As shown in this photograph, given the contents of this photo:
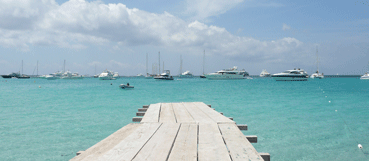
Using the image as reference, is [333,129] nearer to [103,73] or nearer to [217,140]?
[217,140]

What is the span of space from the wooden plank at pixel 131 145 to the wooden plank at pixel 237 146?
4.77ft

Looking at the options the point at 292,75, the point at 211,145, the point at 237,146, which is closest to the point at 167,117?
the point at 211,145

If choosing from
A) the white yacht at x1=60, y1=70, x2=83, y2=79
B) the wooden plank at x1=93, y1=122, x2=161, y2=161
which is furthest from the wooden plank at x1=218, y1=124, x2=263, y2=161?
the white yacht at x1=60, y1=70, x2=83, y2=79

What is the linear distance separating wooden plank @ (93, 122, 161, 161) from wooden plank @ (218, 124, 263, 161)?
1453 mm

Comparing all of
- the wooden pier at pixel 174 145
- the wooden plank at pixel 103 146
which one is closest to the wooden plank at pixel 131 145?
the wooden pier at pixel 174 145

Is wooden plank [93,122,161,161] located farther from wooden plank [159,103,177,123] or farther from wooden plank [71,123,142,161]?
wooden plank [159,103,177,123]

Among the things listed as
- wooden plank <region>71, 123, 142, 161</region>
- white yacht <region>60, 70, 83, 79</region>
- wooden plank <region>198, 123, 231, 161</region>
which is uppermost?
white yacht <region>60, 70, 83, 79</region>

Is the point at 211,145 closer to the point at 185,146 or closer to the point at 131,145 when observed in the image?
the point at 185,146

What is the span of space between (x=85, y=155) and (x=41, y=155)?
28.1 ft

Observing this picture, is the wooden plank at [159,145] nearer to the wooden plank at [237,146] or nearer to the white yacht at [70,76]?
the wooden plank at [237,146]

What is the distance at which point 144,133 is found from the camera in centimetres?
441

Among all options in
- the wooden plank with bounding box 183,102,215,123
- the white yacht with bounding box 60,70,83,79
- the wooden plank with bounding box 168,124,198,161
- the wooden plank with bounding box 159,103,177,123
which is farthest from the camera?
the white yacht with bounding box 60,70,83,79

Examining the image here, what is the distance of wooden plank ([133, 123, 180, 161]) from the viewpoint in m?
3.10

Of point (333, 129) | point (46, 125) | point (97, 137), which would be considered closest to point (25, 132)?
point (46, 125)
